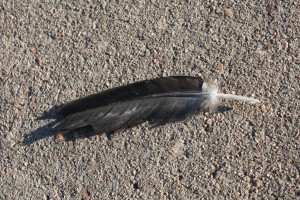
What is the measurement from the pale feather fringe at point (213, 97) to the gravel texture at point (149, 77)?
5 centimetres

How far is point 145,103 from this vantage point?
8.52ft

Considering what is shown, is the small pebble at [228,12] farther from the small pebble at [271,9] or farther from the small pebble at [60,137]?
the small pebble at [60,137]

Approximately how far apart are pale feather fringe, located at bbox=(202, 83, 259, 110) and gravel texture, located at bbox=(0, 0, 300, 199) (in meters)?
0.05

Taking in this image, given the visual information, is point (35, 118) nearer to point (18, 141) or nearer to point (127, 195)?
point (18, 141)

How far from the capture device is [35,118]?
2.82 m

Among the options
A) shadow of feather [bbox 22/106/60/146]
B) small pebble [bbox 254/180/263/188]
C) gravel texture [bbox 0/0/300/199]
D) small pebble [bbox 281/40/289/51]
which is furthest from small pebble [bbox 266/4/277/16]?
shadow of feather [bbox 22/106/60/146]

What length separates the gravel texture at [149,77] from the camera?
8.29ft

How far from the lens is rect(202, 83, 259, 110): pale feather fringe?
2508 millimetres

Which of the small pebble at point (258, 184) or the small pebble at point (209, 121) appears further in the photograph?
the small pebble at point (209, 121)

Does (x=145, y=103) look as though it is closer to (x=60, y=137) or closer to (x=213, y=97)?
(x=213, y=97)

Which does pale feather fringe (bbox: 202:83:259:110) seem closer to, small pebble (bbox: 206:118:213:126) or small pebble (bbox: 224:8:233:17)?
small pebble (bbox: 206:118:213:126)

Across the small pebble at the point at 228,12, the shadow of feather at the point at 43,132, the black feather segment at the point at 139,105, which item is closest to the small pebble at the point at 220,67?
the black feather segment at the point at 139,105

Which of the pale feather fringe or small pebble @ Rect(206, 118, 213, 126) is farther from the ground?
the pale feather fringe

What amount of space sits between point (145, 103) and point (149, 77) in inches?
7.5
